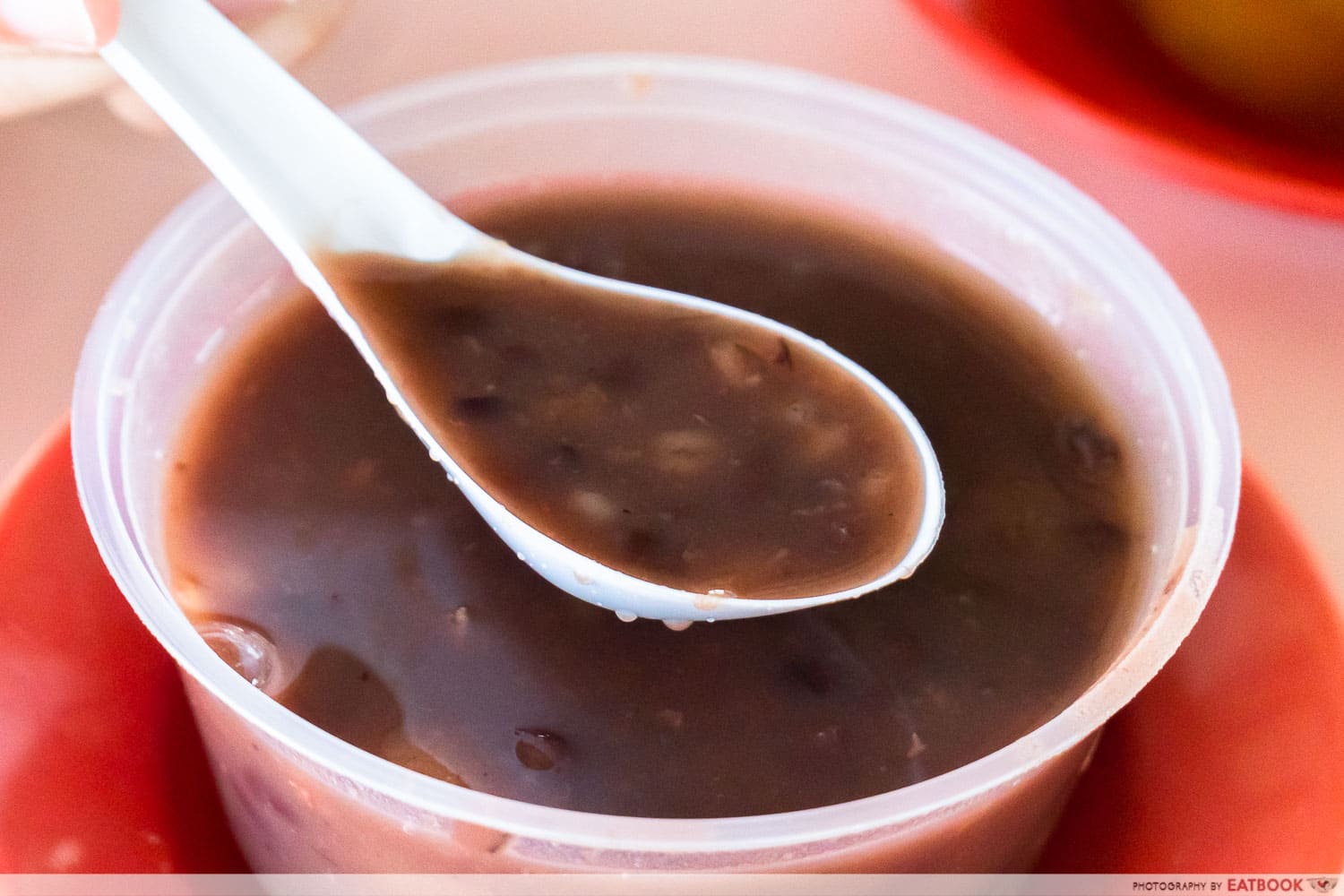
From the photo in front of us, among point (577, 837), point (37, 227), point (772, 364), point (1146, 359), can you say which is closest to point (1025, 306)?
point (1146, 359)

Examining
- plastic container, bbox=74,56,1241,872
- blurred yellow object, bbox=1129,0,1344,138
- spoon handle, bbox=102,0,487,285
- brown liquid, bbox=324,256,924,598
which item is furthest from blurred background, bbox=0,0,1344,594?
brown liquid, bbox=324,256,924,598

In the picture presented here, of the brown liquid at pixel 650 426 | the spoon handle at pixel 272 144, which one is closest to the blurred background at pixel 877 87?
the spoon handle at pixel 272 144

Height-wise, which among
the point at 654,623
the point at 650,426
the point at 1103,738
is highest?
the point at 650,426

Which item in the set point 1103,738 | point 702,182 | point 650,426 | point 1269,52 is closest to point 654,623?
point 650,426

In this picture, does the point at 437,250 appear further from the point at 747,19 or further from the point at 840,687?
the point at 747,19

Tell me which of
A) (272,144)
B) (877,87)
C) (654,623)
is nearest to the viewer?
(654,623)

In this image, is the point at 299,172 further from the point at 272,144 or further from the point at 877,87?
the point at 877,87
